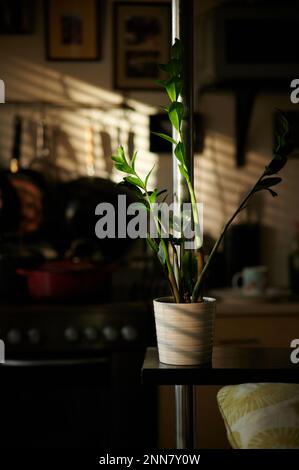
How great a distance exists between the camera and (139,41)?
263 centimetres

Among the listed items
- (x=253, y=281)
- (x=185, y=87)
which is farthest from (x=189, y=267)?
(x=253, y=281)

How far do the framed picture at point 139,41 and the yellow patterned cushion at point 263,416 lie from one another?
6.08 ft

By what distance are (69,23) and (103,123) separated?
0.41 meters

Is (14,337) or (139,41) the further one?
(139,41)

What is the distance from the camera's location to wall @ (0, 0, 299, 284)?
2.63 m

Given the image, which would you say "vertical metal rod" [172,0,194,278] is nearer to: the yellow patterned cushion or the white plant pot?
the white plant pot

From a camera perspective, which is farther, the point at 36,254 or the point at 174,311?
the point at 36,254

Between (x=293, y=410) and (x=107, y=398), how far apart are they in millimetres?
1246

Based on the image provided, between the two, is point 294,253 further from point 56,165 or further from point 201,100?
point 56,165

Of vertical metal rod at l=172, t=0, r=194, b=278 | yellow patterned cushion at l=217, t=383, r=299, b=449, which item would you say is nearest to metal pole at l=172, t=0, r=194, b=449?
vertical metal rod at l=172, t=0, r=194, b=278

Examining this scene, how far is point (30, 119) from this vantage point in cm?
263

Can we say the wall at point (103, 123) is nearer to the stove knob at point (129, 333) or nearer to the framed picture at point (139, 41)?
the framed picture at point (139, 41)

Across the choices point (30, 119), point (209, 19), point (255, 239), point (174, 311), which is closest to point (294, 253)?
point (255, 239)

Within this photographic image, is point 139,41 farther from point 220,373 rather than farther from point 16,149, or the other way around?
point 220,373
